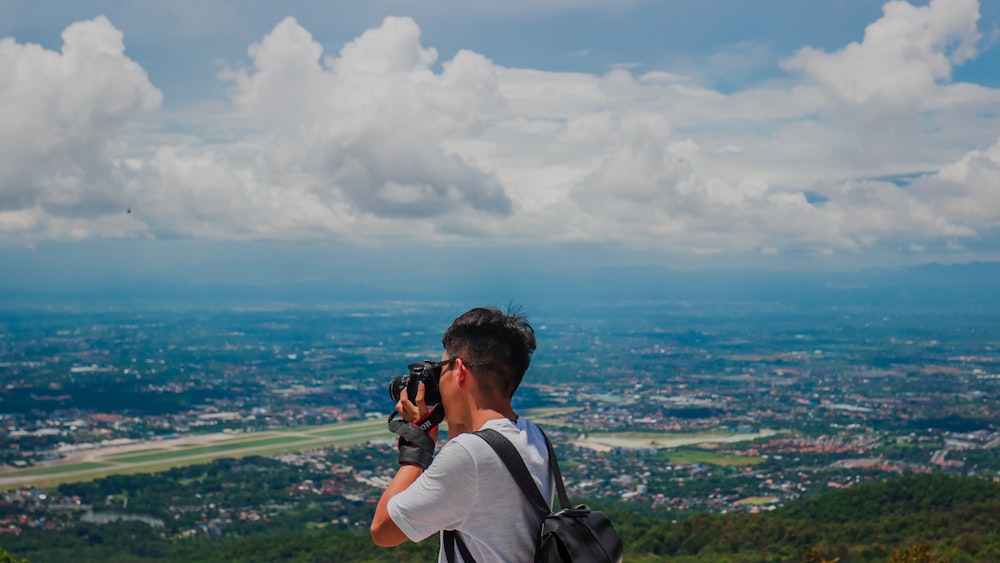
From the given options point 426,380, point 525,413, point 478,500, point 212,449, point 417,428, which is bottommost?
point 212,449

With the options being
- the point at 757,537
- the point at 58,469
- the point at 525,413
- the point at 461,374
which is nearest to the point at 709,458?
the point at 525,413

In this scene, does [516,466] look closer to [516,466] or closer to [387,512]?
[516,466]

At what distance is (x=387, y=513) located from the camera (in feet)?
6.95

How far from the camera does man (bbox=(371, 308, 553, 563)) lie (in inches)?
80.8

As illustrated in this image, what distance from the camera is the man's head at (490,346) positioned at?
2223 millimetres

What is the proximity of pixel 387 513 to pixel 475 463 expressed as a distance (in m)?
0.26

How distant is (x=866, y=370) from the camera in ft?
205

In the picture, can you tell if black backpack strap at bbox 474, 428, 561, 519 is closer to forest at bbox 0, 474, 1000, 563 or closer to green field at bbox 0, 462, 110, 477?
forest at bbox 0, 474, 1000, 563

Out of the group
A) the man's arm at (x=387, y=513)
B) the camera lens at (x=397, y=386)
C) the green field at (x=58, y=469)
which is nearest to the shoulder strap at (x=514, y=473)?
the man's arm at (x=387, y=513)

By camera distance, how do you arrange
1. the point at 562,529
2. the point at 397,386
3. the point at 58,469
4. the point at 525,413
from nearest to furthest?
the point at 562,529 → the point at 397,386 → the point at 58,469 → the point at 525,413

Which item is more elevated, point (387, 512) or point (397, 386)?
point (397, 386)

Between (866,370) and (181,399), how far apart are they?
44034 mm

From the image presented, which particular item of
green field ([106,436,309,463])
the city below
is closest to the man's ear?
the city below

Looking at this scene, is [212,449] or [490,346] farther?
[212,449]
